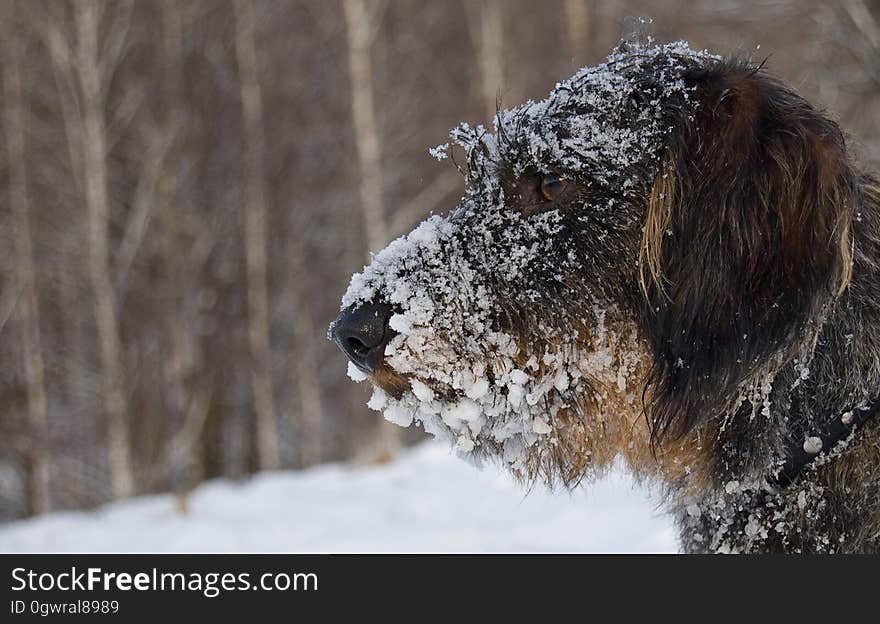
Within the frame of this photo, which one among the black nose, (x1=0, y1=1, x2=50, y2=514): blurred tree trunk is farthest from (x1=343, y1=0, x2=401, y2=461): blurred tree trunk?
the black nose

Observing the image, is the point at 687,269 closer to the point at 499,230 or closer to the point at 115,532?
the point at 499,230

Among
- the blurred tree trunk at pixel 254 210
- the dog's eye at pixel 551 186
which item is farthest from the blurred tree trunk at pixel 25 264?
the dog's eye at pixel 551 186

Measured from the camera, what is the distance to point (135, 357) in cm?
1365

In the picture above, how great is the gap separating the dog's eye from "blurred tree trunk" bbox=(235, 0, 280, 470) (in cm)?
1243

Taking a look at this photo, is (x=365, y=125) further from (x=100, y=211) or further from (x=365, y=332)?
(x=365, y=332)

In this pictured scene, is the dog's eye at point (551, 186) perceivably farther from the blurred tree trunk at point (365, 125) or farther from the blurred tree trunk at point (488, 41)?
the blurred tree trunk at point (488, 41)

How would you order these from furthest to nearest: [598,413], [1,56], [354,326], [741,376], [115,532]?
[1,56] → [115,532] → [598,413] → [354,326] → [741,376]

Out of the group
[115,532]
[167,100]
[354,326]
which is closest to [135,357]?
[167,100]

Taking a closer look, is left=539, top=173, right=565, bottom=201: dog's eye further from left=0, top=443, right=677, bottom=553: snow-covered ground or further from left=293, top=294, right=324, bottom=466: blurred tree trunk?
left=293, top=294, right=324, bottom=466: blurred tree trunk

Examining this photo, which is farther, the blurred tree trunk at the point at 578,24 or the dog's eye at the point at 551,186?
the blurred tree trunk at the point at 578,24

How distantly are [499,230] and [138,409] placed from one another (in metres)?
12.8

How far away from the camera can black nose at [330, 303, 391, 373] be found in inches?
94.4

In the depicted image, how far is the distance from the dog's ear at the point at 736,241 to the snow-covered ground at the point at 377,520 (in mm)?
2616

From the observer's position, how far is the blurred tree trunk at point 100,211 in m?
12.2
